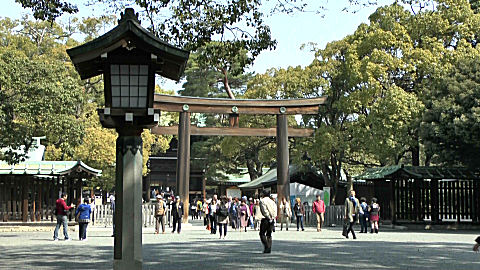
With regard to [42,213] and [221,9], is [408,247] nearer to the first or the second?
[221,9]

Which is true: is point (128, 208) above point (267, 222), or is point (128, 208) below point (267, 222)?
above

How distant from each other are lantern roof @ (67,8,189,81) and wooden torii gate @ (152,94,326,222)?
72.5 ft

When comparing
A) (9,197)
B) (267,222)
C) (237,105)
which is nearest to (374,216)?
(237,105)

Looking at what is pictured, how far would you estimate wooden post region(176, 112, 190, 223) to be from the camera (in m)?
32.7

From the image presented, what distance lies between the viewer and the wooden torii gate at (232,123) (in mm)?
32781

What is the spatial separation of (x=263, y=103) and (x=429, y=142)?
912 centimetres

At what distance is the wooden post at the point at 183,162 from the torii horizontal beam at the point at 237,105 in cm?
68

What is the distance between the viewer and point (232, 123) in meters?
34.5

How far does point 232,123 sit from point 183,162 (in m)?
3.47

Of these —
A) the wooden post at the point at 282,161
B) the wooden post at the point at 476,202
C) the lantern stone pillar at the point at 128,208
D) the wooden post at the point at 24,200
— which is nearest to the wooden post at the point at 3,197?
the wooden post at the point at 24,200

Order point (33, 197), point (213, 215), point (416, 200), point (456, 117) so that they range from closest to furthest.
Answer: point (456, 117)
point (213, 215)
point (416, 200)
point (33, 197)

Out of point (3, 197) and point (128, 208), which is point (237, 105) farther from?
point (128, 208)

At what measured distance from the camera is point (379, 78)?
33500 mm

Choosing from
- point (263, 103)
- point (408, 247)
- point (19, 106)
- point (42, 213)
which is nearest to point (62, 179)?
point (42, 213)
